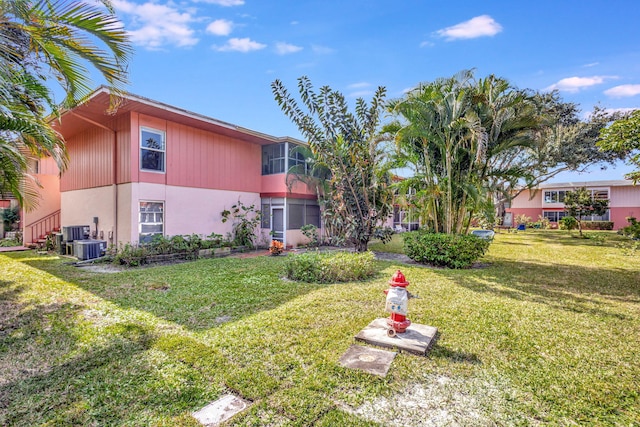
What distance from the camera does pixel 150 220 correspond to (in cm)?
1066

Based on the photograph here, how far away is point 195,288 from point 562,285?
27.1ft

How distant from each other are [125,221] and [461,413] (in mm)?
10978

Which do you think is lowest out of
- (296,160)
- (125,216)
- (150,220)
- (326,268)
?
(326,268)

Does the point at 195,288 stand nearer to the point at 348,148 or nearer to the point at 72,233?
the point at 348,148

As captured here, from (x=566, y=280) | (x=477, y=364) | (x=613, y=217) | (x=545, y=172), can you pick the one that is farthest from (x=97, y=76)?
(x=613, y=217)

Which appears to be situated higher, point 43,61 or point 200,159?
point 43,61

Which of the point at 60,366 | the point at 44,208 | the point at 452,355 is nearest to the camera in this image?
the point at 60,366

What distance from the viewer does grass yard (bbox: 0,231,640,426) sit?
8.50 feet

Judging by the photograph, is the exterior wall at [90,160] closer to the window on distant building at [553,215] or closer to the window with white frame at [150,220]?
the window with white frame at [150,220]

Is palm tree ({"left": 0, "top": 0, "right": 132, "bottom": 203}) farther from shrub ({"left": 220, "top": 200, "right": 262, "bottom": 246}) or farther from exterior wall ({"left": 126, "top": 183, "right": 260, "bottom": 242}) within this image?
shrub ({"left": 220, "top": 200, "right": 262, "bottom": 246})

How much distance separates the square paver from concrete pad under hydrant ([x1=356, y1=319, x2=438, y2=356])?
5.9 inches

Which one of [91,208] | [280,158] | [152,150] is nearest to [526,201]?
[280,158]

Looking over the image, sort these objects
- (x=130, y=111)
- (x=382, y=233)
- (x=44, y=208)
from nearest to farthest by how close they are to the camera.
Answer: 1. (x=130, y=111)
2. (x=382, y=233)
3. (x=44, y=208)

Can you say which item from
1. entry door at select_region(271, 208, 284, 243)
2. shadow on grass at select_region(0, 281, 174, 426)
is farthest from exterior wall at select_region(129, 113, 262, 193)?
shadow on grass at select_region(0, 281, 174, 426)
